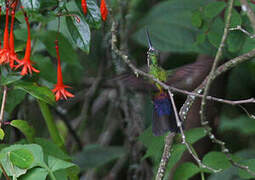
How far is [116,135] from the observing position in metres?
4.08

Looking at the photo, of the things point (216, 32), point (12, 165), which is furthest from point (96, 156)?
point (12, 165)

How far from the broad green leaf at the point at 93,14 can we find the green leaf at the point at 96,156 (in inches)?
71.6

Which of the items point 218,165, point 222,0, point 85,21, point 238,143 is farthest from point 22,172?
point 238,143

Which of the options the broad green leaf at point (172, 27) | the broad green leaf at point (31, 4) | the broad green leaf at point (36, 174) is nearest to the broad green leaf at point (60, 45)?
the broad green leaf at point (31, 4)

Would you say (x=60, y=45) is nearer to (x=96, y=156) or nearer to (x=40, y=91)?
(x=40, y=91)

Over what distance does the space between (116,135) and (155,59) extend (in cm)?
218

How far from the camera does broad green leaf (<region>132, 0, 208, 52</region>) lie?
3.12m

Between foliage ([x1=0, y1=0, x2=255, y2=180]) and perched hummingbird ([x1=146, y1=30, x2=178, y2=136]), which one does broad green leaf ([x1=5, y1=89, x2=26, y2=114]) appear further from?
perched hummingbird ([x1=146, y1=30, x2=178, y2=136])

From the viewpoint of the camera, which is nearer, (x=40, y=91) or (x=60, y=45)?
(x=40, y=91)

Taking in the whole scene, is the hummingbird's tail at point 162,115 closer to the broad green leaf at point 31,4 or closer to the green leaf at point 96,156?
the broad green leaf at point 31,4

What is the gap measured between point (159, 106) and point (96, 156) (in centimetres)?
143

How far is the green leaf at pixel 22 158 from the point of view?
145 centimetres

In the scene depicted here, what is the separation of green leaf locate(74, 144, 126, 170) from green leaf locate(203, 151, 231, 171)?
5.26ft

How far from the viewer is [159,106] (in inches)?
80.4
